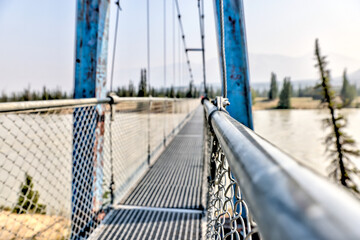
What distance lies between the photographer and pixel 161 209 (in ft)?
6.40

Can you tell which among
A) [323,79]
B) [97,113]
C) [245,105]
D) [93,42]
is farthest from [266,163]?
[323,79]

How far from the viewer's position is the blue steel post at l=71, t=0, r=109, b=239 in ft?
5.40

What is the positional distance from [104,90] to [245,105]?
1.06 metres

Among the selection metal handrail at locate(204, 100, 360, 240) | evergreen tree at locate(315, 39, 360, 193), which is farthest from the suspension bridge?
evergreen tree at locate(315, 39, 360, 193)

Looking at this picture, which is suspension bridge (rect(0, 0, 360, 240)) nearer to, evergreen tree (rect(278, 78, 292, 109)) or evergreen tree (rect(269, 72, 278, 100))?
evergreen tree (rect(278, 78, 292, 109))

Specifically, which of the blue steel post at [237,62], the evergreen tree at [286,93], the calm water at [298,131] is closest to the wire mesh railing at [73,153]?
the blue steel post at [237,62]

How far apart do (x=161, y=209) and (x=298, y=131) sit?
52252 mm

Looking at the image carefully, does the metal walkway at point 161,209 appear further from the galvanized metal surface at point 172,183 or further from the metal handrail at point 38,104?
the metal handrail at point 38,104

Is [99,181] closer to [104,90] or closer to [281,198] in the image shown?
[104,90]

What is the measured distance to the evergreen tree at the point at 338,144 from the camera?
1759cm

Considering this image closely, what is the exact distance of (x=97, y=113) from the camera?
1745mm

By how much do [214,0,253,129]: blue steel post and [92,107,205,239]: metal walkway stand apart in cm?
81

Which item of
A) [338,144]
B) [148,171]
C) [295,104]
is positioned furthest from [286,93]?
[148,171]

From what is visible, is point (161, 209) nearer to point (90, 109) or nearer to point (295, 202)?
point (90, 109)
